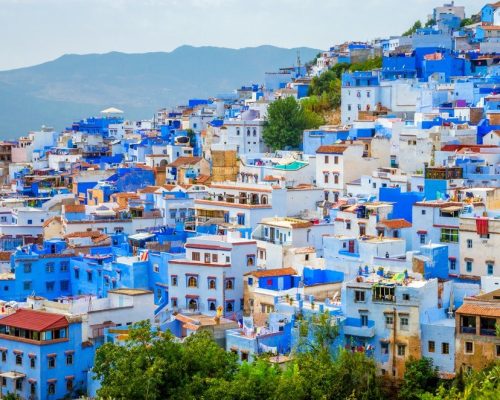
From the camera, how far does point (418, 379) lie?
92.0 ft

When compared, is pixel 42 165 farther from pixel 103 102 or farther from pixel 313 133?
pixel 103 102

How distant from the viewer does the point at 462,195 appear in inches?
1417

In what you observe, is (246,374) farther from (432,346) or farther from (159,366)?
(432,346)

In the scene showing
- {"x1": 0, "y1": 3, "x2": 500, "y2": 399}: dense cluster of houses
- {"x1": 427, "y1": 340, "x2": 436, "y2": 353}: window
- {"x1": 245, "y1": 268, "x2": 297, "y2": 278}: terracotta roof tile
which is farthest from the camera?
{"x1": 245, "y1": 268, "x2": 297, "y2": 278}: terracotta roof tile

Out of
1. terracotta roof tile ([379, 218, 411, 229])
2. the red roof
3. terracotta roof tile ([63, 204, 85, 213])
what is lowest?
the red roof

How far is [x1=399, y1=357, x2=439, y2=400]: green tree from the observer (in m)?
27.9

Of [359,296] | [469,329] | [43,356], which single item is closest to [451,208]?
[359,296]

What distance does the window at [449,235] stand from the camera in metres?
33.5

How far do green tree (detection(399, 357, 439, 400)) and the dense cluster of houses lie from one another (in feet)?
0.92

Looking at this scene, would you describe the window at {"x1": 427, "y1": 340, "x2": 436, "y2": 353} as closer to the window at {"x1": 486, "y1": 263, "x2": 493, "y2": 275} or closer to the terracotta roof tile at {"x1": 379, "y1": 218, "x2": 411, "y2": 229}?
→ the window at {"x1": 486, "y1": 263, "x2": 493, "y2": 275}

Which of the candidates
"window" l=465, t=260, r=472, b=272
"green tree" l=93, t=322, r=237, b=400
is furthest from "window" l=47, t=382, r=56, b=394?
"window" l=465, t=260, r=472, b=272

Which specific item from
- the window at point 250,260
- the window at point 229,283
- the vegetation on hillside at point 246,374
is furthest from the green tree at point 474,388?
the window at point 250,260

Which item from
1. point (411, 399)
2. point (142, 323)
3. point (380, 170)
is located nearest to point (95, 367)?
point (142, 323)

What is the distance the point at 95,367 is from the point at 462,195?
497 inches
